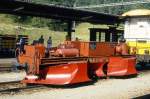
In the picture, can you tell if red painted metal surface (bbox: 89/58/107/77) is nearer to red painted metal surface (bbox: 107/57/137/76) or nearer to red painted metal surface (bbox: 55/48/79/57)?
red painted metal surface (bbox: 107/57/137/76)

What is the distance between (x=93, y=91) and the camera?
14438 millimetres

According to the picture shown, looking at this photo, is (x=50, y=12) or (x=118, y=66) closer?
(x=118, y=66)

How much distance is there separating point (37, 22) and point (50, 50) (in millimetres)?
73546

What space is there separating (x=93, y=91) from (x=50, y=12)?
56.5 ft

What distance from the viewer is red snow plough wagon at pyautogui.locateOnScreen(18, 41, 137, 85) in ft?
49.1

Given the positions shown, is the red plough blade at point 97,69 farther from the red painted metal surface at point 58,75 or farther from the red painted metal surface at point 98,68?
the red painted metal surface at point 58,75

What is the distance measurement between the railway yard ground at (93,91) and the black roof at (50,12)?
9.94 metres

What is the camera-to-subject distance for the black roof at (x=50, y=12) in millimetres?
26750

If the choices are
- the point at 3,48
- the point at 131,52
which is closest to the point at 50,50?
the point at 131,52

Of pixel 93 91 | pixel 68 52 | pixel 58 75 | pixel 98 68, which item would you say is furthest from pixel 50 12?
pixel 93 91

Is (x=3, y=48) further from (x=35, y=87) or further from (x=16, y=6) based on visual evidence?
(x=35, y=87)

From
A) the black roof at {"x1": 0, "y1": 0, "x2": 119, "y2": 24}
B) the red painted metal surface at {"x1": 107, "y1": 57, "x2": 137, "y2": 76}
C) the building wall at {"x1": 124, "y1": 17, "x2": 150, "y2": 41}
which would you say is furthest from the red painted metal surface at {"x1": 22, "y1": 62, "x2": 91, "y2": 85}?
the black roof at {"x1": 0, "y1": 0, "x2": 119, "y2": 24}

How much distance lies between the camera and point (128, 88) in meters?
15.8

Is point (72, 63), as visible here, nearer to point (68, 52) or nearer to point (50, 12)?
point (68, 52)
